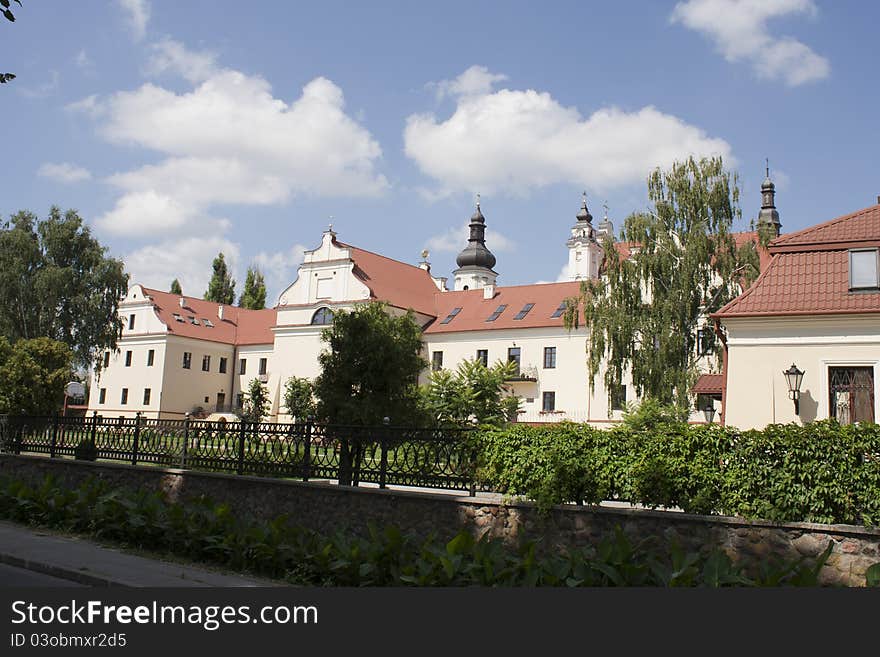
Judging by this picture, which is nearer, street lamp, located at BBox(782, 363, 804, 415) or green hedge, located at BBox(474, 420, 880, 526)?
green hedge, located at BBox(474, 420, 880, 526)

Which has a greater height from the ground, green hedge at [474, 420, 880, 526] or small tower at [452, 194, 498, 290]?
small tower at [452, 194, 498, 290]

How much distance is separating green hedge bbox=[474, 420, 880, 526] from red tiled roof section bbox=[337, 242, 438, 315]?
38.1 meters

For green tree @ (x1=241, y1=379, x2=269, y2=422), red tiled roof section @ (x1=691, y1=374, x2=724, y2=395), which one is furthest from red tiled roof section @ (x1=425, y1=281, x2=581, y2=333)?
red tiled roof section @ (x1=691, y1=374, x2=724, y2=395)

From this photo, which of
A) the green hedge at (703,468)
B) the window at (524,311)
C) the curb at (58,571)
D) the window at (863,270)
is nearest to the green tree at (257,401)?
the window at (524,311)

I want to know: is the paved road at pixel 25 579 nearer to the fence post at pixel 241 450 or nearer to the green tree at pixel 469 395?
the fence post at pixel 241 450

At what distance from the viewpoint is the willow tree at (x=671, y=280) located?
89.1 feet

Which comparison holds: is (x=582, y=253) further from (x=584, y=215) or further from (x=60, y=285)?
(x=60, y=285)

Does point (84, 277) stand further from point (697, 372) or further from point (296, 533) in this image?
point (296, 533)

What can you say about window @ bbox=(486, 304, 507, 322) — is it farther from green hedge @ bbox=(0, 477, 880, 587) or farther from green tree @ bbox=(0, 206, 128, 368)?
green hedge @ bbox=(0, 477, 880, 587)

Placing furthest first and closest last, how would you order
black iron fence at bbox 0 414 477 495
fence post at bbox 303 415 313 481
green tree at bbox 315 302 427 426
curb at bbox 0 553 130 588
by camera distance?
green tree at bbox 315 302 427 426 < fence post at bbox 303 415 313 481 < black iron fence at bbox 0 414 477 495 < curb at bbox 0 553 130 588

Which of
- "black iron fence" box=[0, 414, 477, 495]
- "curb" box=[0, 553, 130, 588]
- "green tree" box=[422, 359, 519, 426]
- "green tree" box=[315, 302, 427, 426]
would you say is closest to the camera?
"curb" box=[0, 553, 130, 588]

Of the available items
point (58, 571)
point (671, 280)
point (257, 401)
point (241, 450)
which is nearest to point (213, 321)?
point (257, 401)

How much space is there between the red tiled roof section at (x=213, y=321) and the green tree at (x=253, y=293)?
12.3m

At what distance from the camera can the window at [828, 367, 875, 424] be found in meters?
16.0
